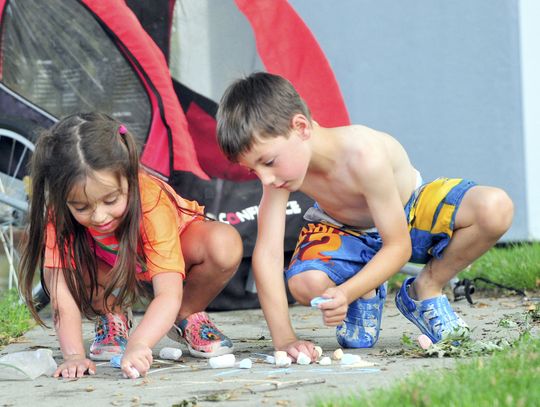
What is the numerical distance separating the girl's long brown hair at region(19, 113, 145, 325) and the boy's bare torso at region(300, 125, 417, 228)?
0.56 meters

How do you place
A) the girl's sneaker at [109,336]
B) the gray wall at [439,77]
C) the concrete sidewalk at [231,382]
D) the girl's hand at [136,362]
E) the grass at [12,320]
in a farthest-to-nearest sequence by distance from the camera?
the gray wall at [439,77], the grass at [12,320], the girl's sneaker at [109,336], the girl's hand at [136,362], the concrete sidewalk at [231,382]

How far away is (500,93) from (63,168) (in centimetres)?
301

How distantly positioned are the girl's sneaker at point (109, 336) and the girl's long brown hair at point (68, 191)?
0.52ft

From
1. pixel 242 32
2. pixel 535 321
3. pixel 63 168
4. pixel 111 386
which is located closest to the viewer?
pixel 111 386

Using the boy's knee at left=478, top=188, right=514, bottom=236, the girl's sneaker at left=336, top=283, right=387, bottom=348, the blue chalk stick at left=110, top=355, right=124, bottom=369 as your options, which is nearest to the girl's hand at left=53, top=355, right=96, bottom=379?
the blue chalk stick at left=110, top=355, right=124, bottom=369

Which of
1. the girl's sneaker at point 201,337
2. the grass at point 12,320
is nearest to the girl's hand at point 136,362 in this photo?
the girl's sneaker at point 201,337

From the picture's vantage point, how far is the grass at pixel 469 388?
184 cm

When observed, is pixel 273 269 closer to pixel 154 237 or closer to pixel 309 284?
pixel 309 284

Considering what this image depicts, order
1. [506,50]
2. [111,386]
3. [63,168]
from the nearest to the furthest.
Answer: [111,386], [63,168], [506,50]

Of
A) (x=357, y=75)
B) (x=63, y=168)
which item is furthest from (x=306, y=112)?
(x=357, y=75)

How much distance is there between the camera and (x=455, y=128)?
5.10 m

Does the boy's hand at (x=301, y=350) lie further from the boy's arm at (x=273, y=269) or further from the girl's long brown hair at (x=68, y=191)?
the girl's long brown hair at (x=68, y=191)

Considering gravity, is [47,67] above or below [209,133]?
above

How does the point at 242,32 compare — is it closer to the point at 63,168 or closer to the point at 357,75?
the point at 357,75
